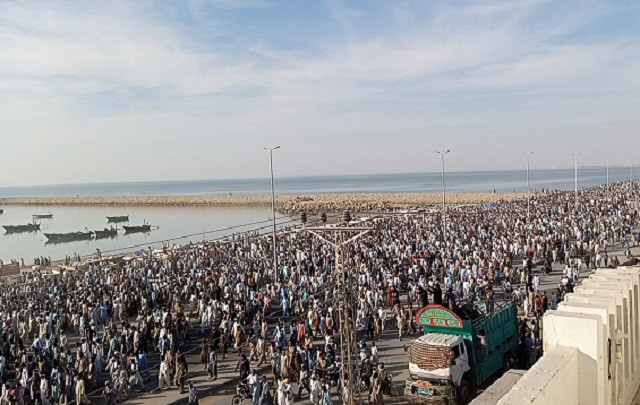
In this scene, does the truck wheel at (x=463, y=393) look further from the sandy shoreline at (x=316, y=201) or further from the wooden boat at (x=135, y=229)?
the wooden boat at (x=135, y=229)

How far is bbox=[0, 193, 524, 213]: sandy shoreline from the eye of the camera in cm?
8606

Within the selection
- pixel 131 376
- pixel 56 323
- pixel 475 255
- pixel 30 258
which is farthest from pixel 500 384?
pixel 30 258

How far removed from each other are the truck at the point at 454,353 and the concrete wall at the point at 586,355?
3788mm

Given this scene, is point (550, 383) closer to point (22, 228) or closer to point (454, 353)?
point (454, 353)

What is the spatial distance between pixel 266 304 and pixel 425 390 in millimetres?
11088

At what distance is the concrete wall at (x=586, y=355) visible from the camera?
247 inches

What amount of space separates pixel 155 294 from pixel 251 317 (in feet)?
16.2

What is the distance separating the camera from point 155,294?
944 inches

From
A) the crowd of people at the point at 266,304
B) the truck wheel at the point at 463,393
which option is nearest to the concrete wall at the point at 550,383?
the crowd of people at the point at 266,304


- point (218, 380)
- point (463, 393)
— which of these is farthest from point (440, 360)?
point (218, 380)

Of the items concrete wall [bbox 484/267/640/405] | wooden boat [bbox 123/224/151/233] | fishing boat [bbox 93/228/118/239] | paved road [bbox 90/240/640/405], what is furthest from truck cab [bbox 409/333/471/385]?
fishing boat [bbox 93/228/118/239]

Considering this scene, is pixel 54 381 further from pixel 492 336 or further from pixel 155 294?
pixel 492 336

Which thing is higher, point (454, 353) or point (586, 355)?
point (586, 355)

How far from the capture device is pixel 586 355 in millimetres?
7410
